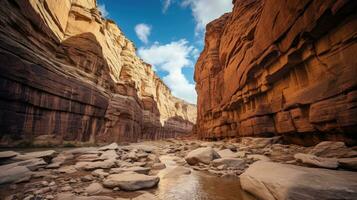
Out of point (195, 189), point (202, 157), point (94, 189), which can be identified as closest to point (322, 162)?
point (195, 189)

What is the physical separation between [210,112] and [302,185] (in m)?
19.0

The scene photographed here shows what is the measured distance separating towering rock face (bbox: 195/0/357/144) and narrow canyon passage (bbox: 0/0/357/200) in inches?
1.8

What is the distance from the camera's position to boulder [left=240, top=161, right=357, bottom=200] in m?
2.24

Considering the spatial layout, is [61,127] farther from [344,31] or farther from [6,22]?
[344,31]

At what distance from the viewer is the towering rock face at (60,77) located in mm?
9320

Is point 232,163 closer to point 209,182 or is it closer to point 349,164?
point 209,182

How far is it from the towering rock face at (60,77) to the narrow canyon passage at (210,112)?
9cm

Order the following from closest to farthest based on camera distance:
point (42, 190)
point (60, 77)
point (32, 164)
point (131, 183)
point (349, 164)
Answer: point (42, 190)
point (349, 164)
point (131, 183)
point (32, 164)
point (60, 77)

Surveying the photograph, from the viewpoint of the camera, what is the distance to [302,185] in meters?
2.48

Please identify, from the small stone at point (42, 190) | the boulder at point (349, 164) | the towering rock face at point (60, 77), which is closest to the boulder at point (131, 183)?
the small stone at point (42, 190)

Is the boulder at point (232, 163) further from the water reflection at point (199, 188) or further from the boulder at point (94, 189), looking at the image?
the boulder at point (94, 189)

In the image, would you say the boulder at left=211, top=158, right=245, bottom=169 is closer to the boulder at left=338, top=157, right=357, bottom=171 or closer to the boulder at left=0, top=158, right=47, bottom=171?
the boulder at left=338, top=157, right=357, bottom=171

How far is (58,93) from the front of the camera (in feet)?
41.4

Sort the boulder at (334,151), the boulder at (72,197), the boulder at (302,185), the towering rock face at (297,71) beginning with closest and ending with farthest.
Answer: the boulder at (302,185), the boulder at (72,197), the boulder at (334,151), the towering rock face at (297,71)
